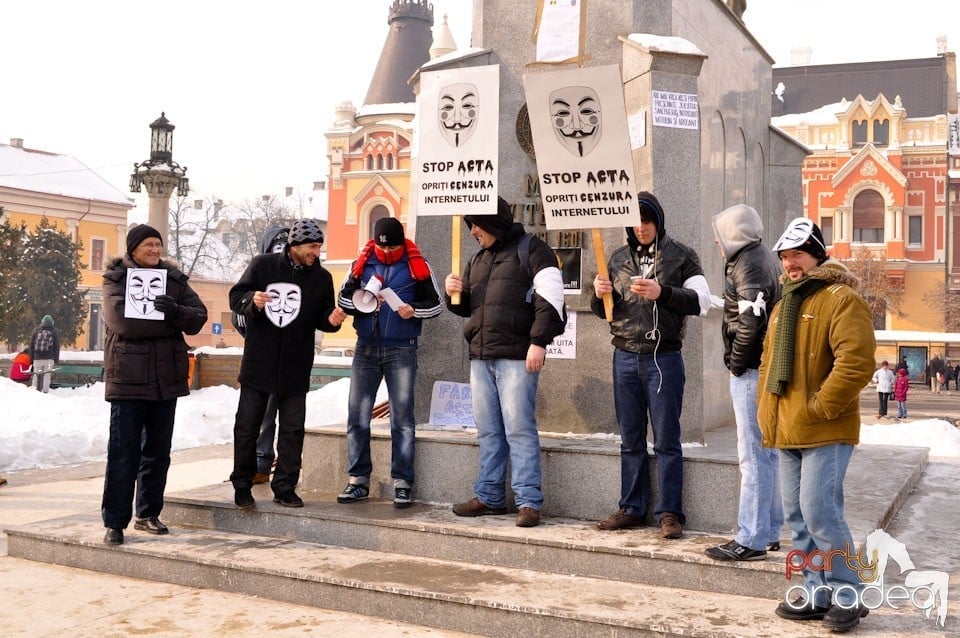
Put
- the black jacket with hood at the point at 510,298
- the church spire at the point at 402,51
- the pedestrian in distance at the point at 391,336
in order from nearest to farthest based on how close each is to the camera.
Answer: the black jacket with hood at the point at 510,298 < the pedestrian in distance at the point at 391,336 < the church spire at the point at 402,51

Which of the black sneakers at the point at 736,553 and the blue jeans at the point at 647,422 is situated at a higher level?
the blue jeans at the point at 647,422

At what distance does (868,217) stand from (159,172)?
39.0 m

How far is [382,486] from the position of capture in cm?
660

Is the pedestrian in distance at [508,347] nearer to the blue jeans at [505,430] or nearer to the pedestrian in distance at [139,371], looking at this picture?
the blue jeans at [505,430]

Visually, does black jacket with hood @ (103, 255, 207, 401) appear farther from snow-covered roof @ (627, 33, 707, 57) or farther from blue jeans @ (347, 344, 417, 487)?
snow-covered roof @ (627, 33, 707, 57)

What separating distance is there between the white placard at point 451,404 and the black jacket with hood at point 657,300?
186cm

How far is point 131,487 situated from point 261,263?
164 centimetres

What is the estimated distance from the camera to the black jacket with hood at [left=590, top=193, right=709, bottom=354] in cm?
533

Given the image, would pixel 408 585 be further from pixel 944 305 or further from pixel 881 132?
pixel 881 132

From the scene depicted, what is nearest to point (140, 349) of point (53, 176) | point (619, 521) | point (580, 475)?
point (580, 475)

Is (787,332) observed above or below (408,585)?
above

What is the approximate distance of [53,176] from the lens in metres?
56.1

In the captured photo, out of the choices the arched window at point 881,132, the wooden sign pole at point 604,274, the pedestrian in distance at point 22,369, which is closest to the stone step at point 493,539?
the wooden sign pole at point 604,274

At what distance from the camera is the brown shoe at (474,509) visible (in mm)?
5859
